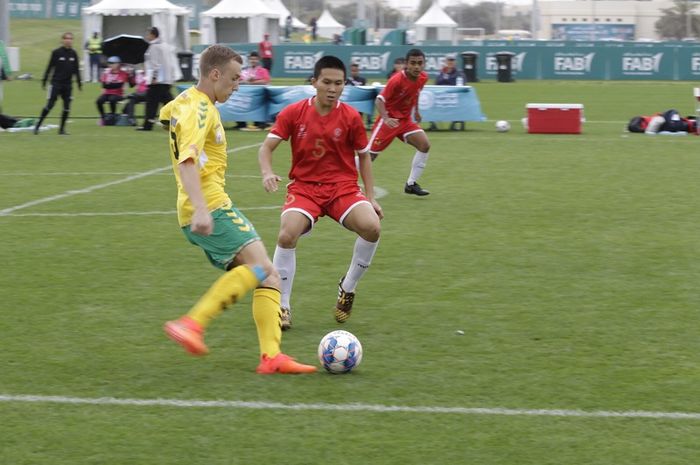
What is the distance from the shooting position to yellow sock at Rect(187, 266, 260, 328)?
637 cm

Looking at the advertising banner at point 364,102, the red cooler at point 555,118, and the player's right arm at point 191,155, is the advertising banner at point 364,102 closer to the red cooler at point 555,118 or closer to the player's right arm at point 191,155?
the red cooler at point 555,118

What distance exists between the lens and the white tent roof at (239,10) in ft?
170

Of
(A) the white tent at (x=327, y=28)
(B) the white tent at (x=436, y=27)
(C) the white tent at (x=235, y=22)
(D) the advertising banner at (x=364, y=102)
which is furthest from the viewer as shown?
(A) the white tent at (x=327, y=28)

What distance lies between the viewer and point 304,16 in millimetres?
159375

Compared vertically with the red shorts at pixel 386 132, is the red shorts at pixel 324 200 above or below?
below

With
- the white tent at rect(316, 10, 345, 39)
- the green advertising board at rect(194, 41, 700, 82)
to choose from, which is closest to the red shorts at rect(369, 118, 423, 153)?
the green advertising board at rect(194, 41, 700, 82)

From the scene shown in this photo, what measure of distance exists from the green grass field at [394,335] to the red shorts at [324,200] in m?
0.80

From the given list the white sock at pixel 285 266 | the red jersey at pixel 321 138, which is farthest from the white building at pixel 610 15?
the white sock at pixel 285 266

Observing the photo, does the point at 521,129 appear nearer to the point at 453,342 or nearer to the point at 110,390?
the point at 453,342

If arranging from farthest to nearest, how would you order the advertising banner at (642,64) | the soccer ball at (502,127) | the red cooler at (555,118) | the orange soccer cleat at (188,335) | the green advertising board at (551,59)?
the advertising banner at (642,64)
the green advertising board at (551,59)
the soccer ball at (502,127)
the red cooler at (555,118)
the orange soccer cleat at (188,335)

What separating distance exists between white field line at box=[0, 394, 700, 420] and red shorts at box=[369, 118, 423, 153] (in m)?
9.11

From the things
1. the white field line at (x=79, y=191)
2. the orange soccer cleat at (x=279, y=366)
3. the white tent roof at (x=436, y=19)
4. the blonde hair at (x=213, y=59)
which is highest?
the white tent roof at (x=436, y=19)

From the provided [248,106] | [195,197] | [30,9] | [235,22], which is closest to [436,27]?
[235,22]

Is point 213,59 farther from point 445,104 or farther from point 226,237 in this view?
point 445,104
